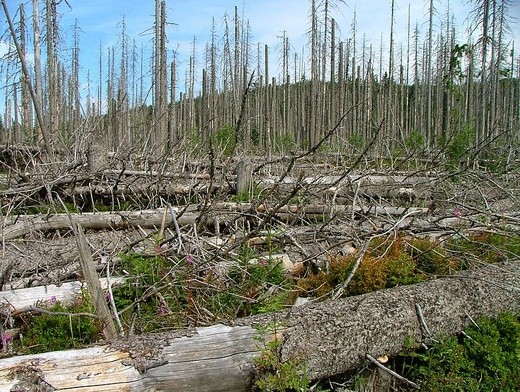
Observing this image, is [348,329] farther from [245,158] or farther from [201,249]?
[245,158]

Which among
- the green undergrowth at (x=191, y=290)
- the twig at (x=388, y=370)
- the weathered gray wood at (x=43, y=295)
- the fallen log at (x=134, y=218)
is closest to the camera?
the twig at (x=388, y=370)

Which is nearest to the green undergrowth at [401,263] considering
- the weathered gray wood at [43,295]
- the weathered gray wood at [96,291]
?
the weathered gray wood at [96,291]

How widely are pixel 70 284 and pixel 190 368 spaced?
2014 millimetres

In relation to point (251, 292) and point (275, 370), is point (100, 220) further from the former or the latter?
point (275, 370)

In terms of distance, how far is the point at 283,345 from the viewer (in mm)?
2754

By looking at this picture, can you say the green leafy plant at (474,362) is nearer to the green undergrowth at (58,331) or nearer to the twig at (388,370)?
the twig at (388,370)

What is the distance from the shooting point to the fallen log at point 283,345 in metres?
2.34

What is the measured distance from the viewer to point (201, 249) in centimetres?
410

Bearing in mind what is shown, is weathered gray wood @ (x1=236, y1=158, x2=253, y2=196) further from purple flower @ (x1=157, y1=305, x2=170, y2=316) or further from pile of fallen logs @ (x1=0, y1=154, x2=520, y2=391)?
purple flower @ (x1=157, y1=305, x2=170, y2=316)

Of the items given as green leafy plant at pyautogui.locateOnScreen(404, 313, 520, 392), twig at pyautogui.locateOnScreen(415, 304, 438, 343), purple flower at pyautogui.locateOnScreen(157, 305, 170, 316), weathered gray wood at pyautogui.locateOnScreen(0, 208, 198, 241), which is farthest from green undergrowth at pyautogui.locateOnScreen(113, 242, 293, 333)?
weathered gray wood at pyautogui.locateOnScreen(0, 208, 198, 241)

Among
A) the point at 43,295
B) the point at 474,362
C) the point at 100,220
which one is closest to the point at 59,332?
the point at 43,295

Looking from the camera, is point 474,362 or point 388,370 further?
point 474,362

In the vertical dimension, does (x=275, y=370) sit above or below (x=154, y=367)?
below

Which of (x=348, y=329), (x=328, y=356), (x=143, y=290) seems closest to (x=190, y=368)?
(x=328, y=356)
